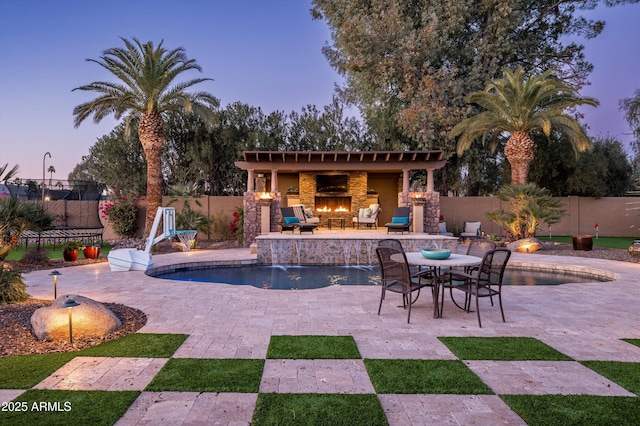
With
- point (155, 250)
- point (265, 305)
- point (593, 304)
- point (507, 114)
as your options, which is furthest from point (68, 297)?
point (507, 114)

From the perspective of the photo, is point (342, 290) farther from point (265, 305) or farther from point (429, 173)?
point (429, 173)

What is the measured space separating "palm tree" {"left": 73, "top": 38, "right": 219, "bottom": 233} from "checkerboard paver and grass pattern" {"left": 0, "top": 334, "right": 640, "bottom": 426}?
11661 millimetres

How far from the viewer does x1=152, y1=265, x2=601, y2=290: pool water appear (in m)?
8.40

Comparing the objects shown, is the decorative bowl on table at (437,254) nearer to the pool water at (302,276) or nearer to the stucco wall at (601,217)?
the pool water at (302,276)

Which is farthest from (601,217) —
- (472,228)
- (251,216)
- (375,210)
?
(251,216)

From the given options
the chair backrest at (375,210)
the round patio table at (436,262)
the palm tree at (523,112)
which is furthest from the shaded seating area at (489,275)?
the chair backrest at (375,210)

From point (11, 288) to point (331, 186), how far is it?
13.2 m

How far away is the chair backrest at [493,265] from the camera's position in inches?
191

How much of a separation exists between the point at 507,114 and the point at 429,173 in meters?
3.38

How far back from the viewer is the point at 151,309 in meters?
5.38

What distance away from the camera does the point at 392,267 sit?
526cm

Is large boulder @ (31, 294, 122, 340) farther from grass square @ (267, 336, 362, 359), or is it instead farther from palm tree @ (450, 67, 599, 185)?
palm tree @ (450, 67, 599, 185)

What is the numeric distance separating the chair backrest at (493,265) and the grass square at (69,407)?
3.93m

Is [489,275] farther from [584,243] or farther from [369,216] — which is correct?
[369,216]
